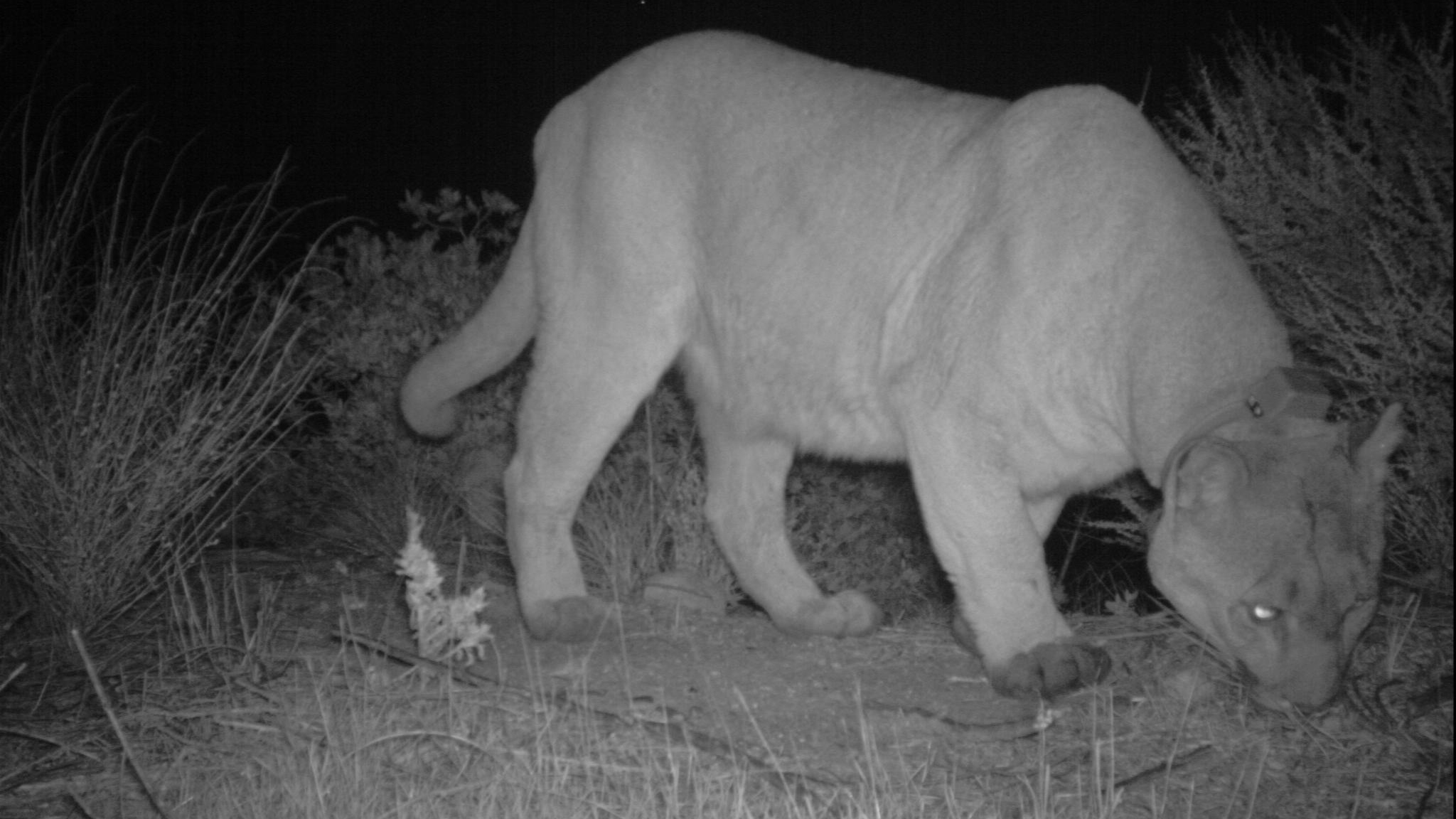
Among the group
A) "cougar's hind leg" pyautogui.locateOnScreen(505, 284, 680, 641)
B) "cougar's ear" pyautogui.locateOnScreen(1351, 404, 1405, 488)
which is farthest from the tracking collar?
"cougar's hind leg" pyautogui.locateOnScreen(505, 284, 680, 641)

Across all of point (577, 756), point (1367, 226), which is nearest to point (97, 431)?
point (577, 756)

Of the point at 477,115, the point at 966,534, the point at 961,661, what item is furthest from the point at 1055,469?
the point at 477,115

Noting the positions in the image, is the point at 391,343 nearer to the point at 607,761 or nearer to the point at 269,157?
the point at 607,761

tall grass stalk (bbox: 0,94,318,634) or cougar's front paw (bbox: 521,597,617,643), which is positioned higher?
tall grass stalk (bbox: 0,94,318,634)

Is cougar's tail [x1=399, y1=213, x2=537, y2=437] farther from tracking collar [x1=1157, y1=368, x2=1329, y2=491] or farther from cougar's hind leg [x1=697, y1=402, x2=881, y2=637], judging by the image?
tracking collar [x1=1157, y1=368, x2=1329, y2=491]

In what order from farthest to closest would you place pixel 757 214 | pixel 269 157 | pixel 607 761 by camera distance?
pixel 269 157, pixel 757 214, pixel 607 761

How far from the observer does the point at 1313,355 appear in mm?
4590

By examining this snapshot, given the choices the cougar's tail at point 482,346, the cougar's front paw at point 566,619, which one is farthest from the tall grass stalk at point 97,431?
the cougar's front paw at point 566,619

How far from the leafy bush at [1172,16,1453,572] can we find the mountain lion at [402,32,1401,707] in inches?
19.6

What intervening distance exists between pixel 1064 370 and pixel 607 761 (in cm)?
155

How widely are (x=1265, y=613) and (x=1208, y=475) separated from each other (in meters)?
0.39

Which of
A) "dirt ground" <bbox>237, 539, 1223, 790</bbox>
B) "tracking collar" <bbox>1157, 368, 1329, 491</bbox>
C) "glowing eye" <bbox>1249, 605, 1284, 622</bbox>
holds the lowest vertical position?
"dirt ground" <bbox>237, 539, 1223, 790</bbox>

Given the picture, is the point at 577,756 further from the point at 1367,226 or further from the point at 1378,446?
the point at 1367,226

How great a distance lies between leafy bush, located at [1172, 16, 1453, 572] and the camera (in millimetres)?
3787
